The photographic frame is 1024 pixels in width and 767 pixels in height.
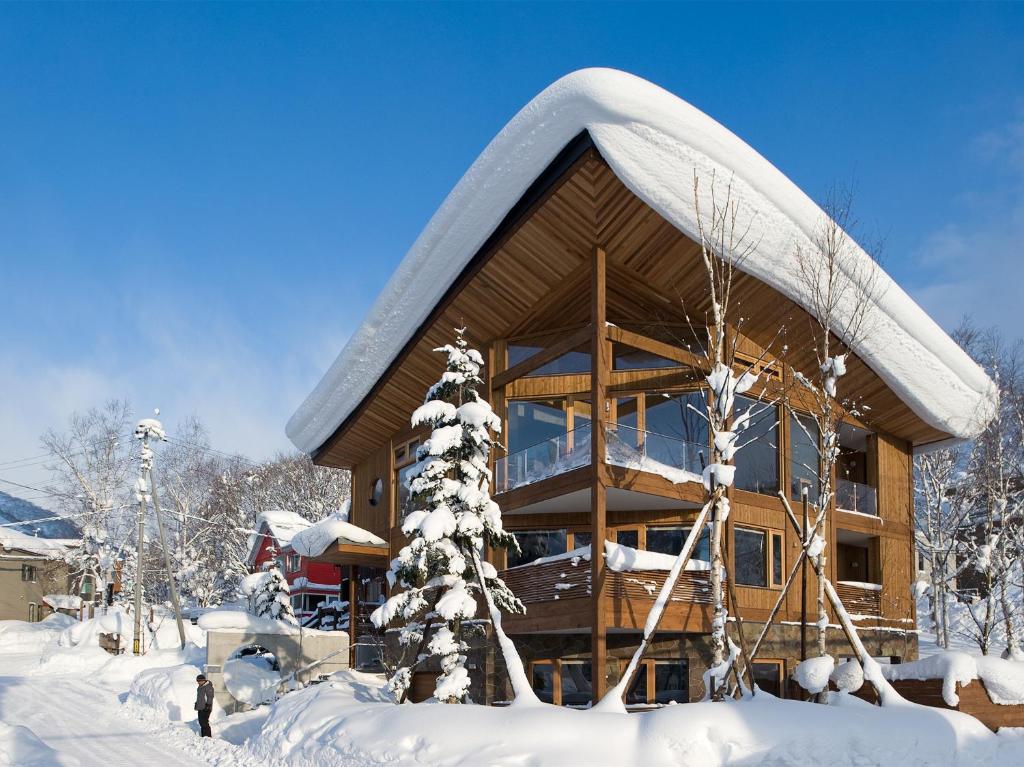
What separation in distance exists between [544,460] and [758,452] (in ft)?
18.0

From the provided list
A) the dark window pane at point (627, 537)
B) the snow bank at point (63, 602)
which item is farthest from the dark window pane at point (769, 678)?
the snow bank at point (63, 602)

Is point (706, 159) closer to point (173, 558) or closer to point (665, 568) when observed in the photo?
point (665, 568)

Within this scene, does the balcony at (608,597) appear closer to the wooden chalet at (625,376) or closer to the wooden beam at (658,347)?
the wooden chalet at (625,376)

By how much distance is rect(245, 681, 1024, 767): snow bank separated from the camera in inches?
429

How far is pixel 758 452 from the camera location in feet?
→ 71.1

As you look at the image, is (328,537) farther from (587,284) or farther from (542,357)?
(587,284)

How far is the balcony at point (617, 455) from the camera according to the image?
1853 centimetres

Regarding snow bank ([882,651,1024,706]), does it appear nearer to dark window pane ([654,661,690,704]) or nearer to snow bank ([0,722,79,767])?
dark window pane ([654,661,690,704])

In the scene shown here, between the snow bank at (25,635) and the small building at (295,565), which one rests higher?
the small building at (295,565)

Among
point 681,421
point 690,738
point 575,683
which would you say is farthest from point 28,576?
point 690,738

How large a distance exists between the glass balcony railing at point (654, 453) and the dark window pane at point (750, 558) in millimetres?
2183

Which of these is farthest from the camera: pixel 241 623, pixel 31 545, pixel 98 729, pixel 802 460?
pixel 31 545

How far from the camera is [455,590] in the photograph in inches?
620

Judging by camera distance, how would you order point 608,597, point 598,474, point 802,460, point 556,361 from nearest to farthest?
point 608,597
point 598,474
point 556,361
point 802,460
